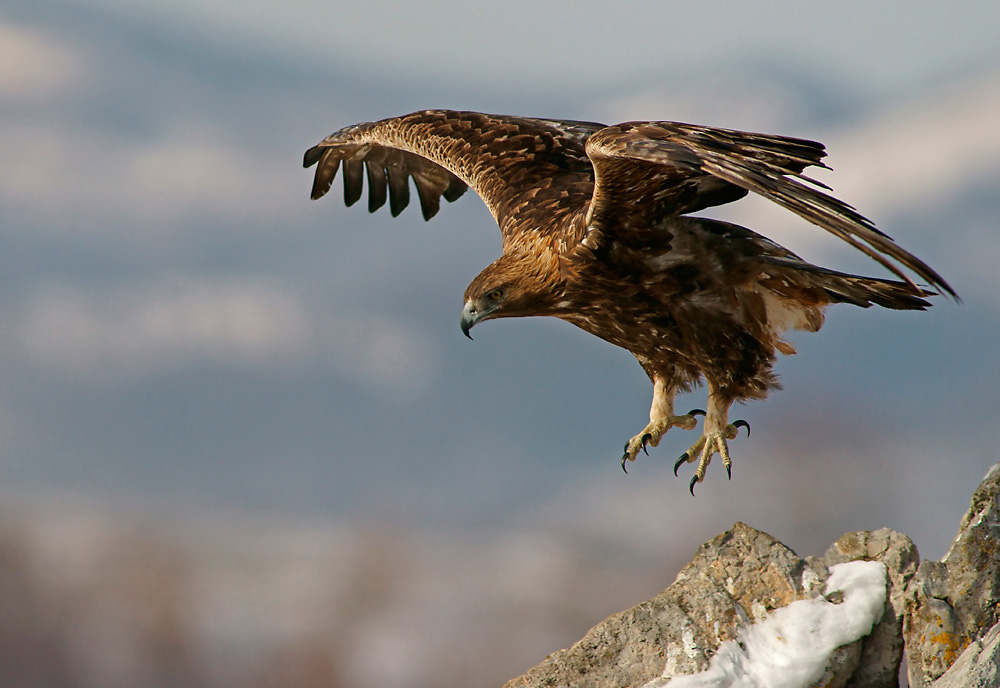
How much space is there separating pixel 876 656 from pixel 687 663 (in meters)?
1.08

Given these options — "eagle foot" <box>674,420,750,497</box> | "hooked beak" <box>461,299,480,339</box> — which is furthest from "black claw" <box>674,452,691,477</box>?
"hooked beak" <box>461,299,480,339</box>

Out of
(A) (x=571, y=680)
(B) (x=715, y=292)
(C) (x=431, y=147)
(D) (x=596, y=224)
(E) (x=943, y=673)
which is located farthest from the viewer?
(C) (x=431, y=147)

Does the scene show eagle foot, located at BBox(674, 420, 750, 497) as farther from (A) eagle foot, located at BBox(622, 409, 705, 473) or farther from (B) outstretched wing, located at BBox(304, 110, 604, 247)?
(B) outstretched wing, located at BBox(304, 110, 604, 247)

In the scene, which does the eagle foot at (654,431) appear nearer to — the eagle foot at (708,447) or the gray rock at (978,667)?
Result: the eagle foot at (708,447)

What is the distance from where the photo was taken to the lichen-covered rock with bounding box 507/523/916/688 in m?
6.09

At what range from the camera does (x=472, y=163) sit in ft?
29.4

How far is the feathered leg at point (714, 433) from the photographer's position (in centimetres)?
778

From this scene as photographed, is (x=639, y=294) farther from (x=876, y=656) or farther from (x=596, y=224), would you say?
(x=876, y=656)

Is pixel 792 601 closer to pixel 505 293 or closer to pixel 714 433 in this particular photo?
pixel 714 433

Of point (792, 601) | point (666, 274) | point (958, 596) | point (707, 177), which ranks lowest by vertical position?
point (958, 596)

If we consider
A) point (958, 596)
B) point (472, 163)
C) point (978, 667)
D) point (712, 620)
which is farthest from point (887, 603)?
point (472, 163)

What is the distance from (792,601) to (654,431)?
2.32 m

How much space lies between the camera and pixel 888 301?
7.52 m

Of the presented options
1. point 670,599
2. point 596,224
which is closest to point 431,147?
point 596,224
